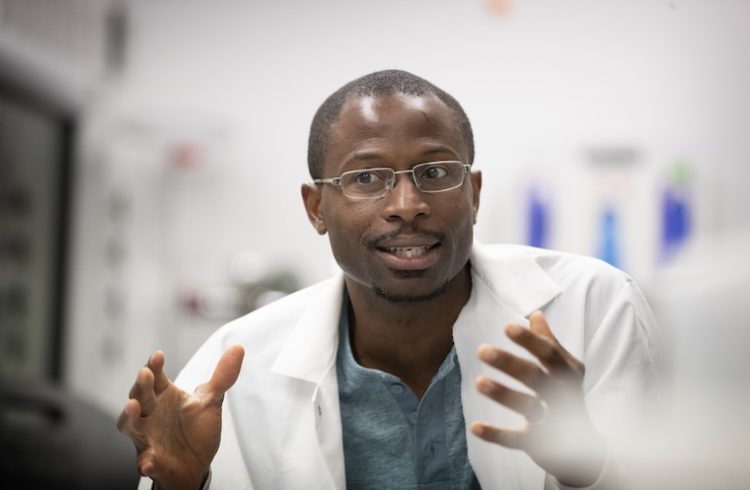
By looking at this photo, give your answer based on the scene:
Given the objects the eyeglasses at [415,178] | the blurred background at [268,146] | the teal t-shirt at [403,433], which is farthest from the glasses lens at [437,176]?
the teal t-shirt at [403,433]

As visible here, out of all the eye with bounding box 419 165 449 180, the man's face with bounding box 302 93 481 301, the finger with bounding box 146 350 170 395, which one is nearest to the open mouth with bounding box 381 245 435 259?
the man's face with bounding box 302 93 481 301

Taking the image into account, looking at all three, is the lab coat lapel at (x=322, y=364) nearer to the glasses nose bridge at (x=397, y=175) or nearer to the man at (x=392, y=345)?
the man at (x=392, y=345)

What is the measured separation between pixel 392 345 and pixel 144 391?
0.44 metres

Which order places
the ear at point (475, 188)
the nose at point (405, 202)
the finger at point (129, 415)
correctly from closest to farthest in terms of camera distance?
the finger at point (129, 415) < the nose at point (405, 202) < the ear at point (475, 188)

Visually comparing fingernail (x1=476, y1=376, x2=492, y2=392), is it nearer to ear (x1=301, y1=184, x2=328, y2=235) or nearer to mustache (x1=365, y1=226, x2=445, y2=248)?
mustache (x1=365, y1=226, x2=445, y2=248)

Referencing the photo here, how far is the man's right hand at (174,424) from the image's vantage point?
1.01 metres

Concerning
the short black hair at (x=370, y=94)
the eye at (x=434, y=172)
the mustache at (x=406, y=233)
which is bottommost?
the mustache at (x=406, y=233)

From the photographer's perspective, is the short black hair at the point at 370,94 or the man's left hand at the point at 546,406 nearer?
the man's left hand at the point at 546,406

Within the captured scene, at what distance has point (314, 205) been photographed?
4.22 feet

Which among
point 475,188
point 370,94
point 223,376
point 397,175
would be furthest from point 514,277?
point 223,376

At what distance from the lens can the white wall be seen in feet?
3.23

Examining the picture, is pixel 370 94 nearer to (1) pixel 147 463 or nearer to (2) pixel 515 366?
(2) pixel 515 366

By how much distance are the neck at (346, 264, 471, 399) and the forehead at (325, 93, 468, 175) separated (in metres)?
0.22

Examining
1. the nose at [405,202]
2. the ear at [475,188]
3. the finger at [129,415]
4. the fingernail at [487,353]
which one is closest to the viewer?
the fingernail at [487,353]
